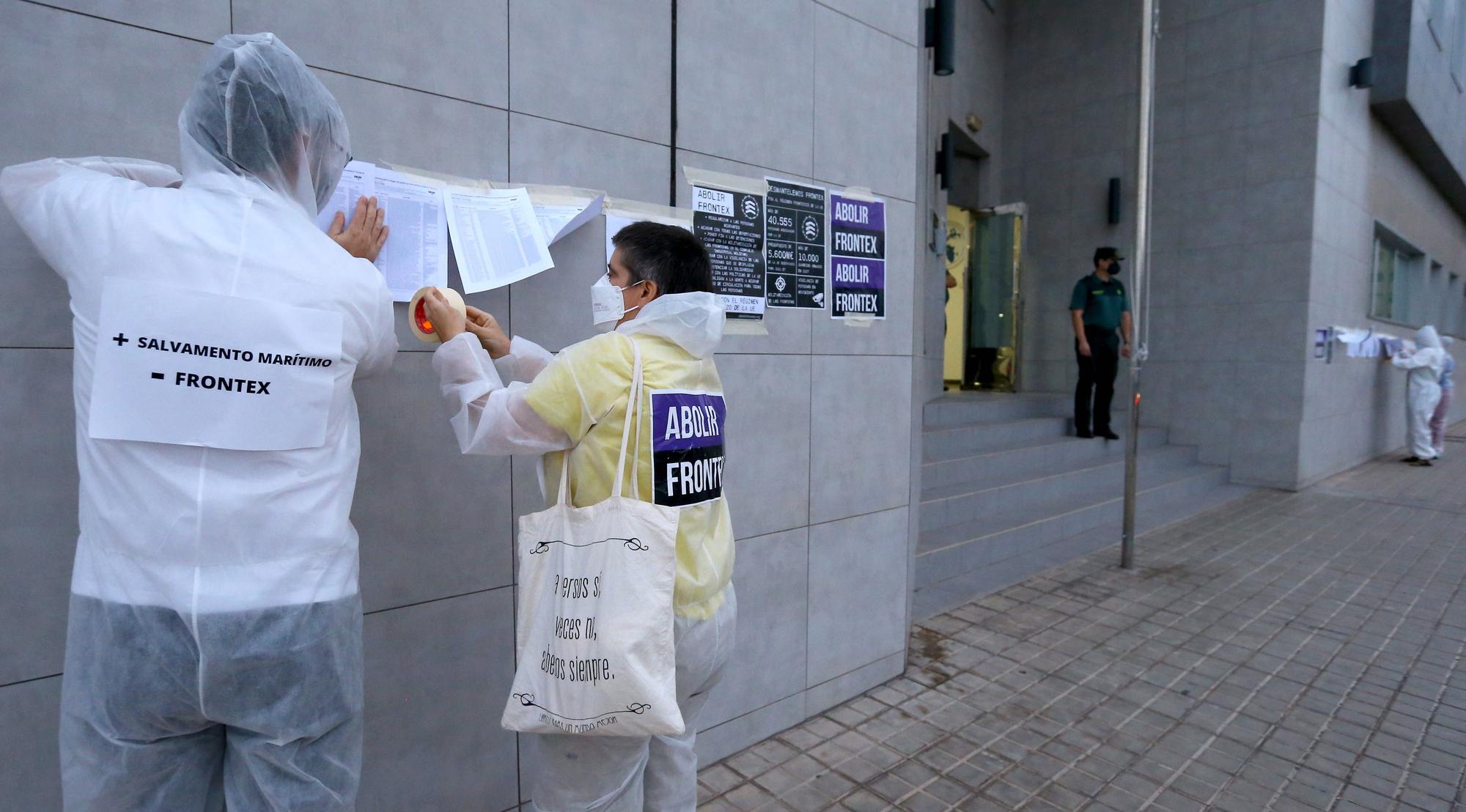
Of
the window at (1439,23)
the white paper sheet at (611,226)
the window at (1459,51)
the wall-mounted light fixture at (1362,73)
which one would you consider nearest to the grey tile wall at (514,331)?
the white paper sheet at (611,226)

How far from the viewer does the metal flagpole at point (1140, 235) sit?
17.2 feet

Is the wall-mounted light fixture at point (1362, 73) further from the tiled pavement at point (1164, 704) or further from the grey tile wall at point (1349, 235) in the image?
the tiled pavement at point (1164, 704)

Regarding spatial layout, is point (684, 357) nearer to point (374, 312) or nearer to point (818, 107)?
point (374, 312)

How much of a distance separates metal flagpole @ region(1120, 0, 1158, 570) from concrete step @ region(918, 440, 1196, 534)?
85 centimetres

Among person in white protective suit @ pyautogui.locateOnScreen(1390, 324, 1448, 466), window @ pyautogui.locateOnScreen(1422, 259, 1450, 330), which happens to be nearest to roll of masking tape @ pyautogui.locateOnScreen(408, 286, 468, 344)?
person in white protective suit @ pyautogui.locateOnScreen(1390, 324, 1448, 466)

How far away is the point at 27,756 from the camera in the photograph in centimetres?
174

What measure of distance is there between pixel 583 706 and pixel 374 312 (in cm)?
92

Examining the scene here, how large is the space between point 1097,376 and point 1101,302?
2.53 ft

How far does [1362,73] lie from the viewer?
9375mm

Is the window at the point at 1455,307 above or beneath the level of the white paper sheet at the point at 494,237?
above

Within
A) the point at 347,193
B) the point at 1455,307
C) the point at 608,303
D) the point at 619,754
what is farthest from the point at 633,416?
the point at 1455,307

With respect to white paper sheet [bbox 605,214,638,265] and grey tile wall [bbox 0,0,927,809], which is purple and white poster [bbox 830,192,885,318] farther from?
white paper sheet [bbox 605,214,638,265]

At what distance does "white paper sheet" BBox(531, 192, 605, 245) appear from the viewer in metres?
2.42

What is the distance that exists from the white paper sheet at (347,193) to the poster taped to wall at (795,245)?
1.53 m
